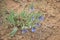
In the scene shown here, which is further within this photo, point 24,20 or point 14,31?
point 24,20

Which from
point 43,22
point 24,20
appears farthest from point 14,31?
point 43,22

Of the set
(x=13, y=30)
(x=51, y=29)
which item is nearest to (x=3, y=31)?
(x=13, y=30)

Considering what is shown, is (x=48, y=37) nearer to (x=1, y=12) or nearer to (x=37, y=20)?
(x=37, y=20)

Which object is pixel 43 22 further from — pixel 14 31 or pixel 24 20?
pixel 14 31

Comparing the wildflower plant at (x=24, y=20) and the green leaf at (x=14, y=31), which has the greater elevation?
the wildflower plant at (x=24, y=20)
